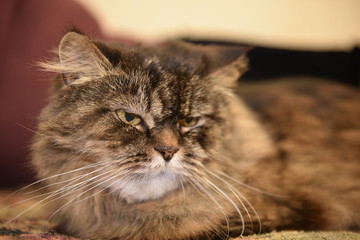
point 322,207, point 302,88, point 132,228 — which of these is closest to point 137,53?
point 132,228

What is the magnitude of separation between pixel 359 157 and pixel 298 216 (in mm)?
486

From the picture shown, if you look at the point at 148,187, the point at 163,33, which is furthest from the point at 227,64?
the point at 163,33

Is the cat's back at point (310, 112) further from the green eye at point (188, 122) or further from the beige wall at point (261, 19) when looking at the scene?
the beige wall at point (261, 19)

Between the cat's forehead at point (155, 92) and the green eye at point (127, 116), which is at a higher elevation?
the cat's forehead at point (155, 92)

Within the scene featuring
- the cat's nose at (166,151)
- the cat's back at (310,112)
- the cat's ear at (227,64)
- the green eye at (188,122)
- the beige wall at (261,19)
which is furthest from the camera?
the beige wall at (261,19)

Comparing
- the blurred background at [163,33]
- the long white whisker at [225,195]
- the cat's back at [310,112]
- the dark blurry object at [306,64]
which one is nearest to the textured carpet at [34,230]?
the long white whisker at [225,195]

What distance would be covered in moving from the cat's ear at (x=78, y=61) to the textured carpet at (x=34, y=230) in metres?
0.42

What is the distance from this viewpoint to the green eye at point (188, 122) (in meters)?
1.07

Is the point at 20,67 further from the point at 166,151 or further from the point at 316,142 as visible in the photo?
the point at 316,142

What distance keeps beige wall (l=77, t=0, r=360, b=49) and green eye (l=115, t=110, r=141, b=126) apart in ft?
5.11

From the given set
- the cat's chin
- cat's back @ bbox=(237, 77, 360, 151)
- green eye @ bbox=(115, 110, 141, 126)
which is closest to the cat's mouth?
the cat's chin

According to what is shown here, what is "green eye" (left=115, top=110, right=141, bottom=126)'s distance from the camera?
100 cm

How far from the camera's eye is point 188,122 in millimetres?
1089

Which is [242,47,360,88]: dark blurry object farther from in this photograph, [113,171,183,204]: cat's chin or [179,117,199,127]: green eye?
[113,171,183,204]: cat's chin
